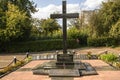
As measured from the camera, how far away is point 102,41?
2072 inches

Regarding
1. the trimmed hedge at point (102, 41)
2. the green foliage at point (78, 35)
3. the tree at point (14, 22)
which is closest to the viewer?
the tree at point (14, 22)

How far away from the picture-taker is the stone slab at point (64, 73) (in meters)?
17.6

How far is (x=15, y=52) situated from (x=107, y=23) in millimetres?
17108

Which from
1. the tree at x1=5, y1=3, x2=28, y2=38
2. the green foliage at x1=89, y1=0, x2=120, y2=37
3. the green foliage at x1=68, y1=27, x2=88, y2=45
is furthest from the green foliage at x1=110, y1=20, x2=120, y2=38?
the tree at x1=5, y1=3, x2=28, y2=38

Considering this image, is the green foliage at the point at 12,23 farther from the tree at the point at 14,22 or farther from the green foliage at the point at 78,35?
the green foliage at the point at 78,35

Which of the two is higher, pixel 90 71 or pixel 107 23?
pixel 107 23

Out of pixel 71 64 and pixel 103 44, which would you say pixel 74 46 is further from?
pixel 71 64

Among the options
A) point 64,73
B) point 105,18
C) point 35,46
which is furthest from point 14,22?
point 64,73

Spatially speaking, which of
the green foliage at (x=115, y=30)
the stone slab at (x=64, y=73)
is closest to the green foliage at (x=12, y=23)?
the green foliage at (x=115, y=30)

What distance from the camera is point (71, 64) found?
2161 cm

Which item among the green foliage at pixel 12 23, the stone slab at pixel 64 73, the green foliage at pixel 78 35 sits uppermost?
the green foliage at pixel 12 23

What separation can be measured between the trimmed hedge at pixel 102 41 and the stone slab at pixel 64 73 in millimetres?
34099

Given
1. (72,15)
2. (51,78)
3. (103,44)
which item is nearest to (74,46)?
(103,44)

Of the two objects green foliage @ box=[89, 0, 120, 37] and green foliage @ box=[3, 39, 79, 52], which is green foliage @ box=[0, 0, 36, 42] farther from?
green foliage @ box=[89, 0, 120, 37]
